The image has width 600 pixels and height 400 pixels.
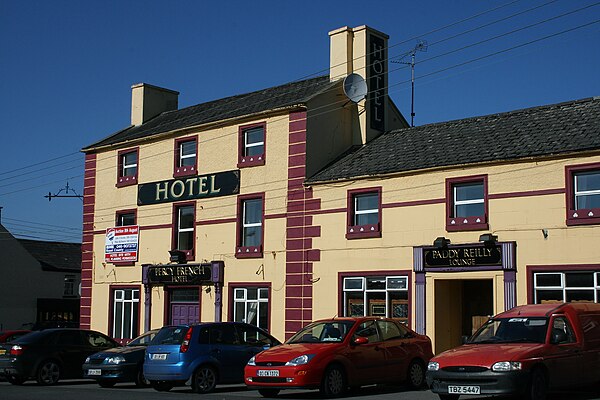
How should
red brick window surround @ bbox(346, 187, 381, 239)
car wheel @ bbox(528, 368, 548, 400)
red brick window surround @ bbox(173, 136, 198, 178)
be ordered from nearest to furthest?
A: car wheel @ bbox(528, 368, 548, 400) → red brick window surround @ bbox(346, 187, 381, 239) → red brick window surround @ bbox(173, 136, 198, 178)

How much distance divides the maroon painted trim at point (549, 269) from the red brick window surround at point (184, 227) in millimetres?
13074

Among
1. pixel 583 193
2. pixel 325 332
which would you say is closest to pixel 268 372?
pixel 325 332

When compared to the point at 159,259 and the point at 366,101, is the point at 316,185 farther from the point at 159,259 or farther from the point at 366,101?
the point at 159,259

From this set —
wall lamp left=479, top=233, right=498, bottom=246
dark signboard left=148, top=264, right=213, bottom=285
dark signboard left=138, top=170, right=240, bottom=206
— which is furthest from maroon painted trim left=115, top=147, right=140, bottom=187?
wall lamp left=479, top=233, right=498, bottom=246

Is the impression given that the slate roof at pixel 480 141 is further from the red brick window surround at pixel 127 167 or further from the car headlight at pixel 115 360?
the red brick window surround at pixel 127 167

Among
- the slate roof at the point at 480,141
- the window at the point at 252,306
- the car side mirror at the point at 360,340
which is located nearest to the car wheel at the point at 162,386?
the car side mirror at the point at 360,340

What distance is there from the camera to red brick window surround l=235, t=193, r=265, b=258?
27844 millimetres

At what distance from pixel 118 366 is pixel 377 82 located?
14.5 m

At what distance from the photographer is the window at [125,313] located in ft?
106

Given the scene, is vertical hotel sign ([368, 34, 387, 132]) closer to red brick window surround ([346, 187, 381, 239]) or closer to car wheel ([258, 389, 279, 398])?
red brick window surround ([346, 187, 381, 239])

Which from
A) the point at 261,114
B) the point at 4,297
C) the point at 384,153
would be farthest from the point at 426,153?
the point at 4,297

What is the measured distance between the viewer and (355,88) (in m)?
28.6

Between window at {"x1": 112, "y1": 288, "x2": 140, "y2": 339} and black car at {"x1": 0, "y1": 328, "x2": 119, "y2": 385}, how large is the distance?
31.2ft

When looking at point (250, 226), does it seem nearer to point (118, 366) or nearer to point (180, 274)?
point (180, 274)
